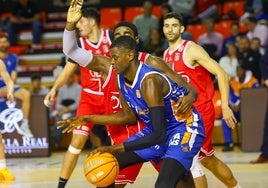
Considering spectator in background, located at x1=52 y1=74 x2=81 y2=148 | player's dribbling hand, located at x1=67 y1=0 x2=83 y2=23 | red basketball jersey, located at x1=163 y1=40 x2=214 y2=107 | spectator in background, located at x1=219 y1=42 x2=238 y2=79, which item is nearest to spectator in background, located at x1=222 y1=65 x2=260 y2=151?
spectator in background, located at x1=219 y1=42 x2=238 y2=79

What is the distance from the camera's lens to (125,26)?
6957 mm

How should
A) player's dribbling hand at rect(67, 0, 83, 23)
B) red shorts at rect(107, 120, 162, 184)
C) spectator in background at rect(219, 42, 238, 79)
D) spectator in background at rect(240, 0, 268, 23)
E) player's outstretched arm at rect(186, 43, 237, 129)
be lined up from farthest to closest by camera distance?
spectator in background at rect(240, 0, 268, 23)
spectator in background at rect(219, 42, 238, 79)
player's outstretched arm at rect(186, 43, 237, 129)
red shorts at rect(107, 120, 162, 184)
player's dribbling hand at rect(67, 0, 83, 23)

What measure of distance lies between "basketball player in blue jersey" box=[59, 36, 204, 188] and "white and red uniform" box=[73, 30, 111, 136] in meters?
2.18

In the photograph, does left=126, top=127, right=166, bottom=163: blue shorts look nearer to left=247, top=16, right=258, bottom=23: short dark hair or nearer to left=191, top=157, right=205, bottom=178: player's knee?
left=191, top=157, right=205, bottom=178: player's knee

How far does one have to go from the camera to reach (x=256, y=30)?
15.1 m

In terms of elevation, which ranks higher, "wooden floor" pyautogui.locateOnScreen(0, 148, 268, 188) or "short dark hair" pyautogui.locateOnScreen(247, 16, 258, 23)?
"short dark hair" pyautogui.locateOnScreen(247, 16, 258, 23)

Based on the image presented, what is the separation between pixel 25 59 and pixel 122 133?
33.9ft

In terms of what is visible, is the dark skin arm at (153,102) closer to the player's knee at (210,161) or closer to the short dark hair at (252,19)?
the player's knee at (210,161)

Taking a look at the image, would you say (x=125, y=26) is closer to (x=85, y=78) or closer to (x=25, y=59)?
(x=85, y=78)

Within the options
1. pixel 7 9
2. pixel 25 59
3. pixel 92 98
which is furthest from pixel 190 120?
pixel 7 9

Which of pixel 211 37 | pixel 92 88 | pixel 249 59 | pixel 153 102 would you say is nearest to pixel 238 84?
pixel 249 59

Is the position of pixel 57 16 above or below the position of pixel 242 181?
above

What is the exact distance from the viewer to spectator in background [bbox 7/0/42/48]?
17250 mm

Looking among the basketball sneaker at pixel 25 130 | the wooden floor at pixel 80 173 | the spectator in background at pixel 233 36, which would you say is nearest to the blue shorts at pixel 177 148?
the wooden floor at pixel 80 173
